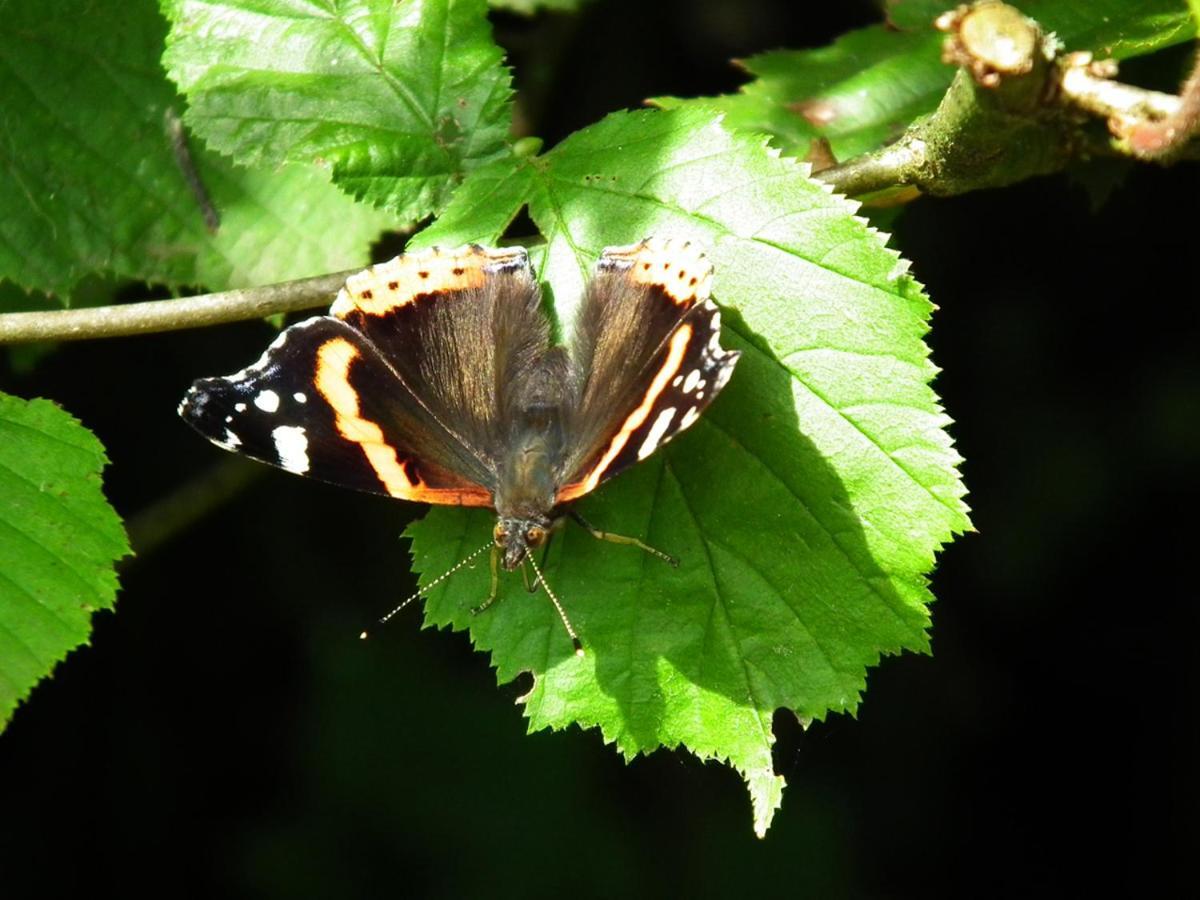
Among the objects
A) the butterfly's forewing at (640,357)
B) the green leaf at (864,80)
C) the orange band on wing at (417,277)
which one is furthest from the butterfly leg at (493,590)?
the green leaf at (864,80)

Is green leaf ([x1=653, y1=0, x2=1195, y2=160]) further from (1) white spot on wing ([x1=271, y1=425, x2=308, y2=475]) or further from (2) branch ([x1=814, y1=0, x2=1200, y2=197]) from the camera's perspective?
(1) white spot on wing ([x1=271, y1=425, x2=308, y2=475])

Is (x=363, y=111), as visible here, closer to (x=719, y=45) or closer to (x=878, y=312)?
(x=878, y=312)

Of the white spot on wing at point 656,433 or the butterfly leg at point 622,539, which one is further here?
the butterfly leg at point 622,539

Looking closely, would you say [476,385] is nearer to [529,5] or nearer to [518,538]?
[518,538]

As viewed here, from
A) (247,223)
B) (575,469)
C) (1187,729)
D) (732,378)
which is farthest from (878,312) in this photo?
(1187,729)

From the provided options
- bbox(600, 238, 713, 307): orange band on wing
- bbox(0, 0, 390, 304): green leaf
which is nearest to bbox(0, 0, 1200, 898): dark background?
bbox(0, 0, 390, 304): green leaf

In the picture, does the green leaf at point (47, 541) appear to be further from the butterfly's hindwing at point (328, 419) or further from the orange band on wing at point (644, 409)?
the orange band on wing at point (644, 409)
